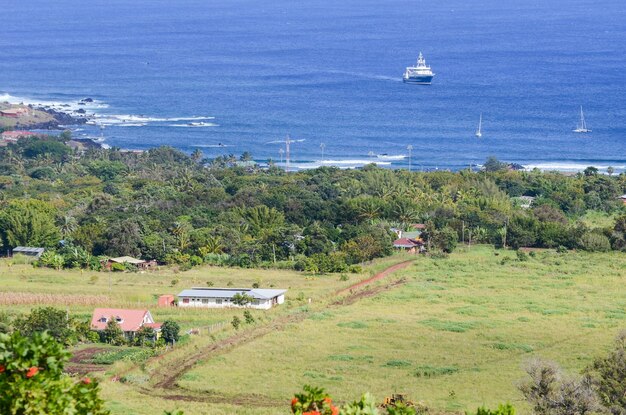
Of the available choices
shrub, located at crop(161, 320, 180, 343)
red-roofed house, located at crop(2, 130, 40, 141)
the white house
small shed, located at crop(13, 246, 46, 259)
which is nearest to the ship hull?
red-roofed house, located at crop(2, 130, 40, 141)

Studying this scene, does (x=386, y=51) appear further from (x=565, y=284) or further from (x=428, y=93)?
(x=565, y=284)

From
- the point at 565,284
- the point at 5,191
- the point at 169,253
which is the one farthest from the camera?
the point at 5,191

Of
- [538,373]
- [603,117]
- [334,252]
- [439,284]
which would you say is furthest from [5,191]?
[603,117]

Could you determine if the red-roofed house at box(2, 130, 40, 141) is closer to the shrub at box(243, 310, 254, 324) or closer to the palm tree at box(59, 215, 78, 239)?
the palm tree at box(59, 215, 78, 239)

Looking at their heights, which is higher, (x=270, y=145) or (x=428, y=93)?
(x=428, y=93)

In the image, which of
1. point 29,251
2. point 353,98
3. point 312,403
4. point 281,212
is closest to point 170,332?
point 29,251

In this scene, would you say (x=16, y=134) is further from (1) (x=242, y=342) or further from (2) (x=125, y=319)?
(1) (x=242, y=342)
